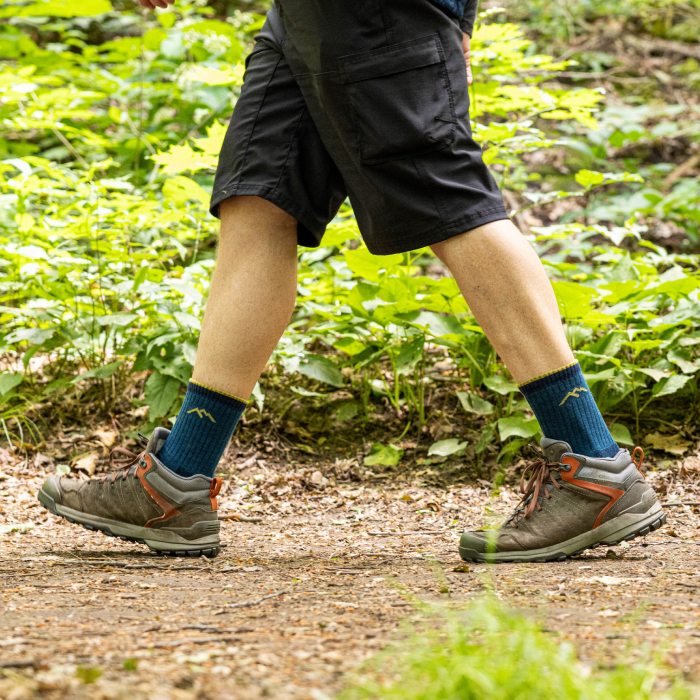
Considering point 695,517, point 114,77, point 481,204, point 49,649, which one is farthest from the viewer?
point 114,77

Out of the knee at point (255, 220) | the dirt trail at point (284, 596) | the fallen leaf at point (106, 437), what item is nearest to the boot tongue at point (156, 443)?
the dirt trail at point (284, 596)

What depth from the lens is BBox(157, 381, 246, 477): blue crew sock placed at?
81.1 inches

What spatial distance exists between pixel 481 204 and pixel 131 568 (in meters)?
1.08

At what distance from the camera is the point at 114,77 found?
16.8 ft

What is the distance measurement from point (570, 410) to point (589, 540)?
29 cm

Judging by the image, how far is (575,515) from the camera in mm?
1911

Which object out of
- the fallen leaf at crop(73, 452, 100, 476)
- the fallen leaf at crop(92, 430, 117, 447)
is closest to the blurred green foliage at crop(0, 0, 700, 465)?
the fallen leaf at crop(92, 430, 117, 447)

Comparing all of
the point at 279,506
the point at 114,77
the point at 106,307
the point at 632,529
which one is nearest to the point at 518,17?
the point at 114,77

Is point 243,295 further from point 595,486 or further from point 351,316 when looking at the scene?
point 351,316

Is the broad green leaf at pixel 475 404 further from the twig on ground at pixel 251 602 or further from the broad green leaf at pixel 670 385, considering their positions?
the twig on ground at pixel 251 602

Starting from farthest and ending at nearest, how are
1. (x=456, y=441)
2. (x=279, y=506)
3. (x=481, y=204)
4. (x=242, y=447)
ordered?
(x=242, y=447), (x=456, y=441), (x=279, y=506), (x=481, y=204)

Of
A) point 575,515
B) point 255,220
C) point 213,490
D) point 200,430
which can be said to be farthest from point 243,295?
point 575,515

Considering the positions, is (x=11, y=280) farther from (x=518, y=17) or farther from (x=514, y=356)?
(x=518, y=17)

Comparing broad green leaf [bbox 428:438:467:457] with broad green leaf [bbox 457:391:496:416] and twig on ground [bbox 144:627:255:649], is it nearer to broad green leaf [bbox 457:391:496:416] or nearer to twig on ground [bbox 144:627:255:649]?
broad green leaf [bbox 457:391:496:416]
